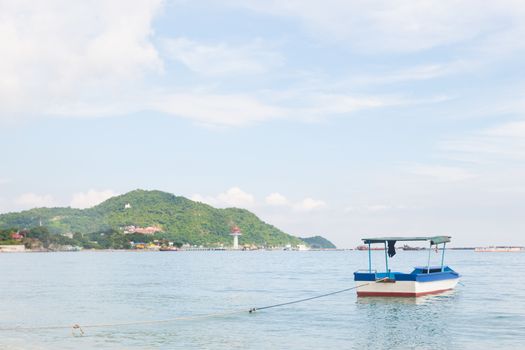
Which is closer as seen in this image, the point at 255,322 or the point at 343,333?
the point at 343,333

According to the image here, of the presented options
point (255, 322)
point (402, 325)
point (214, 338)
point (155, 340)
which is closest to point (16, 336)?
point (155, 340)

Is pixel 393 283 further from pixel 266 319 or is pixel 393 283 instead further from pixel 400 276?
pixel 266 319

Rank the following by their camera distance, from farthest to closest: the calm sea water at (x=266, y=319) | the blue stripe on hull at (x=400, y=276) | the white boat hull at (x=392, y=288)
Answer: the blue stripe on hull at (x=400, y=276) → the white boat hull at (x=392, y=288) → the calm sea water at (x=266, y=319)

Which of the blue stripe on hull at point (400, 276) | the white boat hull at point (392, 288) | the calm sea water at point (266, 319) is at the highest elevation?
the blue stripe on hull at point (400, 276)

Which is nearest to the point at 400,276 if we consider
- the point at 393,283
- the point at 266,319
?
the point at 393,283

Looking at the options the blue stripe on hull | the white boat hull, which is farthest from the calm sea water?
the blue stripe on hull

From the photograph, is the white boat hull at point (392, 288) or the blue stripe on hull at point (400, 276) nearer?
the white boat hull at point (392, 288)

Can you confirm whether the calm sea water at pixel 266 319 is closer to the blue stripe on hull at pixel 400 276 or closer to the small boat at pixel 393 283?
the small boat at pixel 393 283

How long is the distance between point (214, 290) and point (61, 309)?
2266 centimetres

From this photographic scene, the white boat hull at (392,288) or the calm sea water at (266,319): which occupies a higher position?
the white boat hull at (392,288)

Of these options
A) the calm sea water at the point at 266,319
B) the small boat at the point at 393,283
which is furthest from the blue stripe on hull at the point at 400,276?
the calm sea water at the point at 266,319

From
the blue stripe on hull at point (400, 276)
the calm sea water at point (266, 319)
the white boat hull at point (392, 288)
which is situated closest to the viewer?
the calm sea water at point (266, 319)

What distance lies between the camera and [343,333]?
117ft

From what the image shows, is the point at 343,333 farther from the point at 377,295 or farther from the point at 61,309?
the point at 61,309
